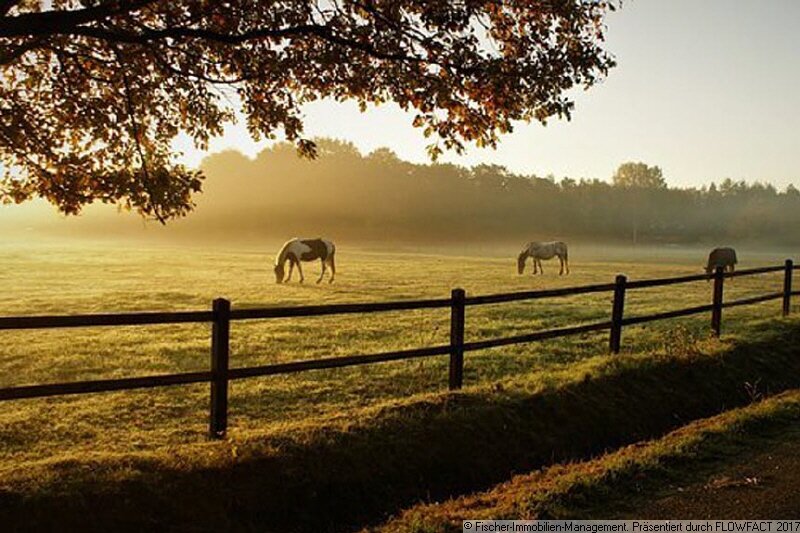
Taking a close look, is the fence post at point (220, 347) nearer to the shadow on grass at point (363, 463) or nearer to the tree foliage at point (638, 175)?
the shadow on grass at point (363, 463)

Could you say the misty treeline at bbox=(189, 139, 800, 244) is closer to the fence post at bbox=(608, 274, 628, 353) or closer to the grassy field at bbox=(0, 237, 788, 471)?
the grassy field at bbox=(0, 237, 788, 471)

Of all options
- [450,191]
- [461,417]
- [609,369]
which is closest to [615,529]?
[461,417]

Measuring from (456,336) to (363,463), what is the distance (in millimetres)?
2235

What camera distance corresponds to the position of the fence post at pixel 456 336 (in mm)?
7949

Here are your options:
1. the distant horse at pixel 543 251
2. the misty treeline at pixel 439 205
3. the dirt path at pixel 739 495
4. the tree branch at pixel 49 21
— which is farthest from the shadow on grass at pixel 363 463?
the misty treeline at pixel 439 205

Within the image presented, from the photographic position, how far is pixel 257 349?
12.5m

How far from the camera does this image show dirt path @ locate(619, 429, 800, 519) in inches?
196

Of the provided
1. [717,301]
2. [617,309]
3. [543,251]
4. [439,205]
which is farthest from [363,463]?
[439,205]

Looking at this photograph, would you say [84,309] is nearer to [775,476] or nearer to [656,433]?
[656,433]

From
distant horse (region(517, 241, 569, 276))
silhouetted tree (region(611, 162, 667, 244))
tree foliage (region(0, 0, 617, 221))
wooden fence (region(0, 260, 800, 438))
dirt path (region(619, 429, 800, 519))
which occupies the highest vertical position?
silhouetted tree (region(611, 162, 667, 244))

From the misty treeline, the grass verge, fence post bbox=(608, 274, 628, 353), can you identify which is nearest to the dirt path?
the grass verge

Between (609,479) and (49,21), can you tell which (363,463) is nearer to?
(609,479)

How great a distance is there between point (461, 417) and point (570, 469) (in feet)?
4.89

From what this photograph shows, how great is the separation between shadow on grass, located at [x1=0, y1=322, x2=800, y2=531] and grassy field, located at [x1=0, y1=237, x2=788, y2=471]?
67 centimetres
